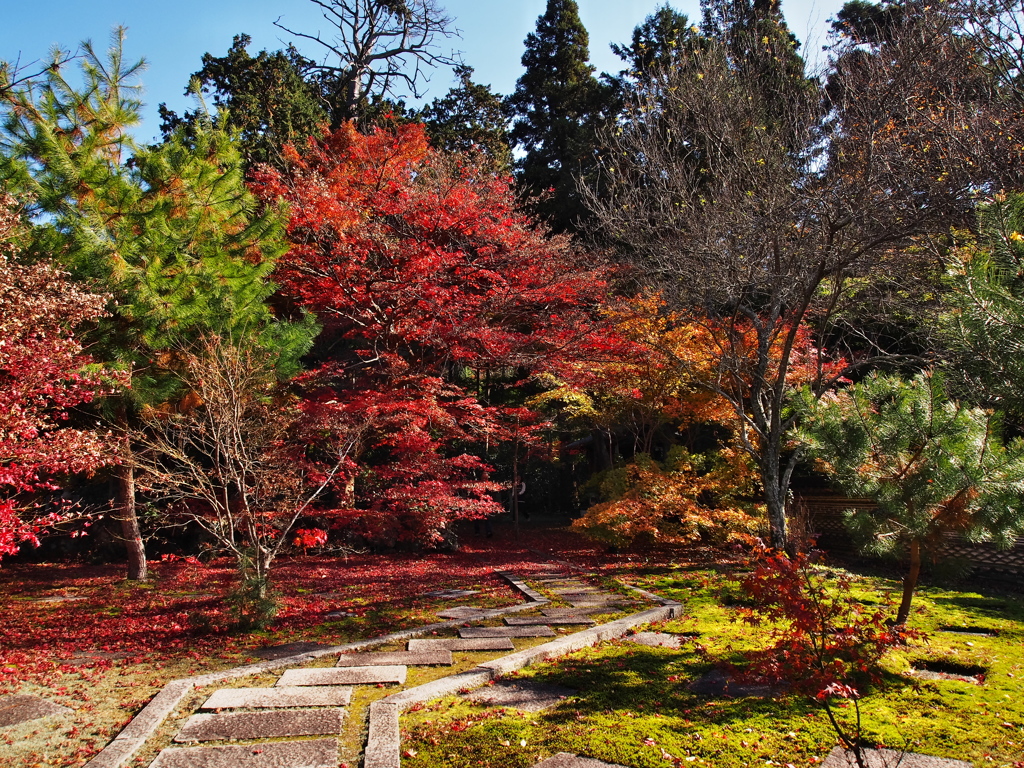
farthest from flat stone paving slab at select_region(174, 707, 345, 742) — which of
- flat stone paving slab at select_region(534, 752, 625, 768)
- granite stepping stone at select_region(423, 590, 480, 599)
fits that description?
granite stepping stone at select_region(423, 590, 480, 599)

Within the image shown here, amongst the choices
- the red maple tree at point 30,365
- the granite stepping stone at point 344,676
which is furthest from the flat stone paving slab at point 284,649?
the red maple tree at point 30,365

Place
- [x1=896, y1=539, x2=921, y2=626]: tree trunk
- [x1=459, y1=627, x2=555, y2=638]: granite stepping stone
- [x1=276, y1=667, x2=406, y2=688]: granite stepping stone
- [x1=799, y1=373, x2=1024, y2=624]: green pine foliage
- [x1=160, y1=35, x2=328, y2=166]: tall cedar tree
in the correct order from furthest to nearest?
[x1=160, y1=35, x2=328, y2=166]: tall cedar tree → [x1=459, y1=627, x2=555, y2=638]: granite stepping stone → [x1=896, y1=539, x2=921, y2=626]: tree trunk → [x1=276, y1=667, x2=406, y2=688]: granite stepping stone → [x1=799, y1=373, x2=1024, y2=624]: green pine foliage

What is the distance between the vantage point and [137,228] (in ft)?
23.5

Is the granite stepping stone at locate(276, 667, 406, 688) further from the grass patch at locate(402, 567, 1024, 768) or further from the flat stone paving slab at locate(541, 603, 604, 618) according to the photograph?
the flat stone paving slab at locate(541, 603, 604, 618)

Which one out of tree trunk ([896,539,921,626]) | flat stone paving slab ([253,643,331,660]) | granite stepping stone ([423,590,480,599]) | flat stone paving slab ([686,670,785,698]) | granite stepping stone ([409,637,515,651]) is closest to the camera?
flat stone paving slab ([686,670,785,698])

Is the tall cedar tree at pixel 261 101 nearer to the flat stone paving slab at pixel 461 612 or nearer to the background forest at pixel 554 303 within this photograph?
the background forest at pixel 554 303

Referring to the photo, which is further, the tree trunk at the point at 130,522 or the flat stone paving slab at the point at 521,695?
the tree trunk at the point at 130,522

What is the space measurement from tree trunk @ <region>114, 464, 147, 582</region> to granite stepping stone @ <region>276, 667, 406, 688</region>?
15.9 feet

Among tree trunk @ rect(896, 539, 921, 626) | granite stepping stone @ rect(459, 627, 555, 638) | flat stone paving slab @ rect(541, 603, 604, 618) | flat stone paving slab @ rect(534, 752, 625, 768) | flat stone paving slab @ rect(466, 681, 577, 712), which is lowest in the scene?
flat stone paving slab @ rect(541, 603, 604, 618)

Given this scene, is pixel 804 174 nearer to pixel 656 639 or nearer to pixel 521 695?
pixel 656 639

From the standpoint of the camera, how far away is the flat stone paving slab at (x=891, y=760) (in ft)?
10.1

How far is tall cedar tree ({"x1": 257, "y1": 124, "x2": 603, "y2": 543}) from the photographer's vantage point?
1034 cm

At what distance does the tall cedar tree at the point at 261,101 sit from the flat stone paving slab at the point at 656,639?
1307 cm

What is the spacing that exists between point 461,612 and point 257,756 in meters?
3.49
